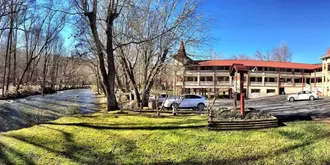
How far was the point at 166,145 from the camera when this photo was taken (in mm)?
9914

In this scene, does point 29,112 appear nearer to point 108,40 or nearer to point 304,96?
point 108,40

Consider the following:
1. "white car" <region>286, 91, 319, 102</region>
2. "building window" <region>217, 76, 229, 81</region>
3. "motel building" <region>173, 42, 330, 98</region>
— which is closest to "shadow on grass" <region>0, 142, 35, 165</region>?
"white car" <region>286, 91, 319, 102</region>

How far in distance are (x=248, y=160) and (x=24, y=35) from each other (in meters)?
56.3

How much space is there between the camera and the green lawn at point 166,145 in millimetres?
8906

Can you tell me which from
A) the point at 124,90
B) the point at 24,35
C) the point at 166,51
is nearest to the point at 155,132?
the point at 166,51

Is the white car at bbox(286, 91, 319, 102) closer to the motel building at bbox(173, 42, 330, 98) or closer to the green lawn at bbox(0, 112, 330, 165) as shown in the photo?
the motel building at bbox(173, 42, 330, 98)

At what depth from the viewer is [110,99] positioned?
653 inches

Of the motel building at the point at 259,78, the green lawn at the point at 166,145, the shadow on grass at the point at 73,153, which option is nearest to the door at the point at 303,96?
the motel building at the point at 259,78

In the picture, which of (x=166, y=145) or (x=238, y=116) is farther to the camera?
(x=238, y=116)

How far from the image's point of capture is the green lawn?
8906 mm

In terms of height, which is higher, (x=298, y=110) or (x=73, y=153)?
(x=298, y=110)

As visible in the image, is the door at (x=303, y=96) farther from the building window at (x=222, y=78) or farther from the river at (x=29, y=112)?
the river at (x=29, y=112)

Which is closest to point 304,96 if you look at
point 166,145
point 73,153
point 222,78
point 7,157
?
point 222,78

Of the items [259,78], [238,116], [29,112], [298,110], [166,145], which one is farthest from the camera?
[259,78]
